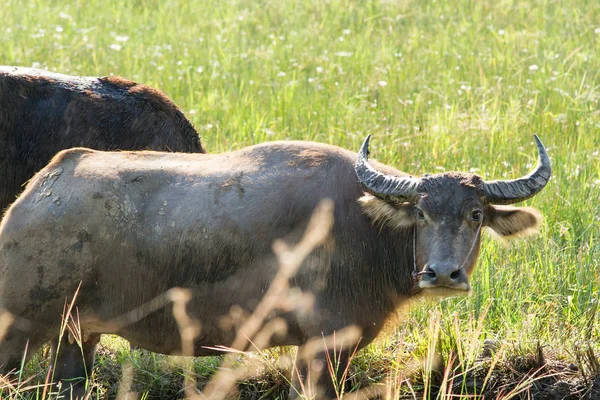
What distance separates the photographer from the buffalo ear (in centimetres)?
542

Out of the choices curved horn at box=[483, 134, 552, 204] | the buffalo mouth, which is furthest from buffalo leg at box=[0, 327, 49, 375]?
curved horn at box=[483, 134, 552, 204]

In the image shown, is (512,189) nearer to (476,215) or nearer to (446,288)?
(476,215)

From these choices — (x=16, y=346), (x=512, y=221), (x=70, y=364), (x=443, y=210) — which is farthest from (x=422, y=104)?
(x=16, y=346)

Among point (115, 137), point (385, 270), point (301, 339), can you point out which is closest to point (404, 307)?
point (385, 270)

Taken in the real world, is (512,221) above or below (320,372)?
above

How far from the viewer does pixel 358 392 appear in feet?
18.7

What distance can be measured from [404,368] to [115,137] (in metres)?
2.75

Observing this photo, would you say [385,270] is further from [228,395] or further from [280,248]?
[228,395]

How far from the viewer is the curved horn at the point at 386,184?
5.19 metres

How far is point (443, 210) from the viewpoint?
16.7 ft

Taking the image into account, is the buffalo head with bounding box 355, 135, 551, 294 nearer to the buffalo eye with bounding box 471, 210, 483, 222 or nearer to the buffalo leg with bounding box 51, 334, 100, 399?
the buffalo eye with bounding box 471, 210, 483, 222

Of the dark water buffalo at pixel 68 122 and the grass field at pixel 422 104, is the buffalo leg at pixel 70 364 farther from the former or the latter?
the dark water buffalo at pixel 68 122

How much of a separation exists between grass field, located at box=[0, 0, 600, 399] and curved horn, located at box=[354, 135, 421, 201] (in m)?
0.69

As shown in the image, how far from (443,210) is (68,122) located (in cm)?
311
